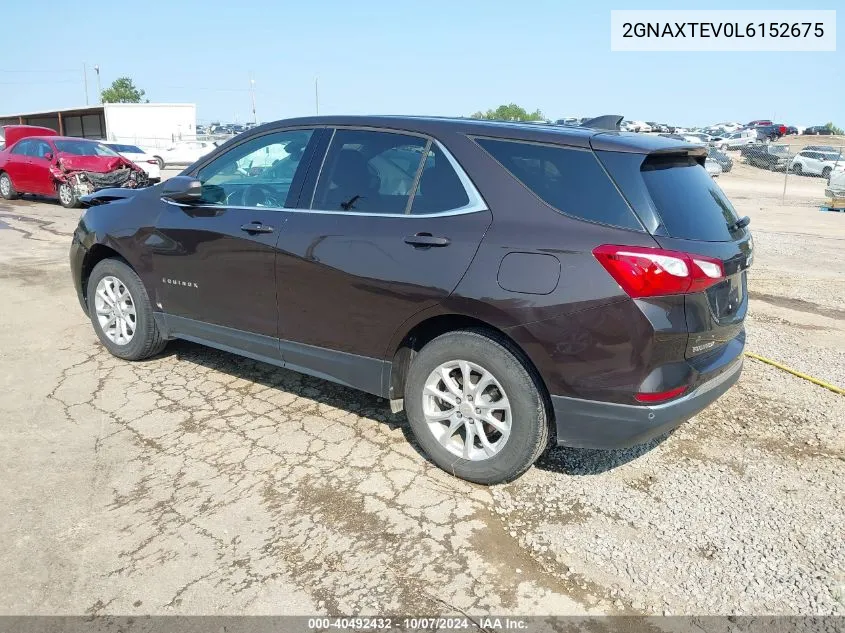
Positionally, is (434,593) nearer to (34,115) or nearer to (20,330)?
(20,330)

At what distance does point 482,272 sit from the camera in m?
3.05

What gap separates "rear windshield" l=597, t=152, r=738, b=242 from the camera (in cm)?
290

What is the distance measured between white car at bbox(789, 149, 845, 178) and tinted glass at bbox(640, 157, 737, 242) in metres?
32.6

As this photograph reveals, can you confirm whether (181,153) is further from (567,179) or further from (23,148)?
(567,179)

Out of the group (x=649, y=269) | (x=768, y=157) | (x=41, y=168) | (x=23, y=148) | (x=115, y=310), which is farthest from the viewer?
(x=768, y=157)

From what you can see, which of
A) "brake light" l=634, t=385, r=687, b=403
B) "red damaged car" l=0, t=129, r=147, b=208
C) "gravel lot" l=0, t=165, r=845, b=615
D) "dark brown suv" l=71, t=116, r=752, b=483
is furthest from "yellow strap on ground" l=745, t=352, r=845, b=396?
"red damaged car" l=0, t=129, r=147, b=208

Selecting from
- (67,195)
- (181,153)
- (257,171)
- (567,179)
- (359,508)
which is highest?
(181,153)

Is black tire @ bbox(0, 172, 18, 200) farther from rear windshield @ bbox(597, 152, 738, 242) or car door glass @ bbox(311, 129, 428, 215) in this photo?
rear windshield @ bbox(597, 152, 738, 242)

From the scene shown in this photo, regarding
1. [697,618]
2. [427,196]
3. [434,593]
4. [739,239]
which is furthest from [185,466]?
[739,239]

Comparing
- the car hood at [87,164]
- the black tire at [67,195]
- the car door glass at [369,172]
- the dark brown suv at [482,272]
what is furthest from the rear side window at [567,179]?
the black tire at [67,195]

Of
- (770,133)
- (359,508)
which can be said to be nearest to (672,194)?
(359,508)

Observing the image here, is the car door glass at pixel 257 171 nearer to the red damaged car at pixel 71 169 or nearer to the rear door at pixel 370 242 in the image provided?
the rear door at pixel 370 242

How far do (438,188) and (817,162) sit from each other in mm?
34858

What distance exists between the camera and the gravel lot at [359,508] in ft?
8.26
